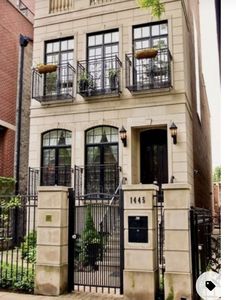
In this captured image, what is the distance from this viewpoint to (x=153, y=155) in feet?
33.1

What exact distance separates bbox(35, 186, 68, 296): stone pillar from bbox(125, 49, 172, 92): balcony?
4.48 m

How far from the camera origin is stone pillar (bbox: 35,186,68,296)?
18.2ft

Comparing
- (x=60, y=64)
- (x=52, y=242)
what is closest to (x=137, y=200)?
(x=52, y=242)

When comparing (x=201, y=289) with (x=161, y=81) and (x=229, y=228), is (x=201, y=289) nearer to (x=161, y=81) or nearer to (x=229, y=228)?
(x=229, y=228)

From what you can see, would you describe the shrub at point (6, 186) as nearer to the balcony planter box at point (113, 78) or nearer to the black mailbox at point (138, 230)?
the balcony planter box at point (113, 78)

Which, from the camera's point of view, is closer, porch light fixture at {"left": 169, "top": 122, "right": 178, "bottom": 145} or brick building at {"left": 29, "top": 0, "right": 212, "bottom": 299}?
porch light fixture at {"left": 169, "top": 122, "right": 178, "bottom": 145}

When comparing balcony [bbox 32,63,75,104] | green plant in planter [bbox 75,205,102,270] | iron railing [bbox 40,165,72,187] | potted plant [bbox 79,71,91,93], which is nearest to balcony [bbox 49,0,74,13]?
balcony [bbox 32,63,75,104]

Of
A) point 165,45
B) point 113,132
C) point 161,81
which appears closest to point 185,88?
point 161,81

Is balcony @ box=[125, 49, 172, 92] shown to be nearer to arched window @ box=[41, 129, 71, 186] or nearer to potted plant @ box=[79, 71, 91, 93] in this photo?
potted plant @ box=[79, 71, 91, 93]

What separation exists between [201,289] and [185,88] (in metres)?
7.78

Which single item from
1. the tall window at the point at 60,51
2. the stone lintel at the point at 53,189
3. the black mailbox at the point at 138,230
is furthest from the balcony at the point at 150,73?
the black mailbox at the point at 138,230

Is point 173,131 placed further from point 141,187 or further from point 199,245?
point 199,245

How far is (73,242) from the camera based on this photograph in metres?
5.89

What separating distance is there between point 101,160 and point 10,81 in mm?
5150
